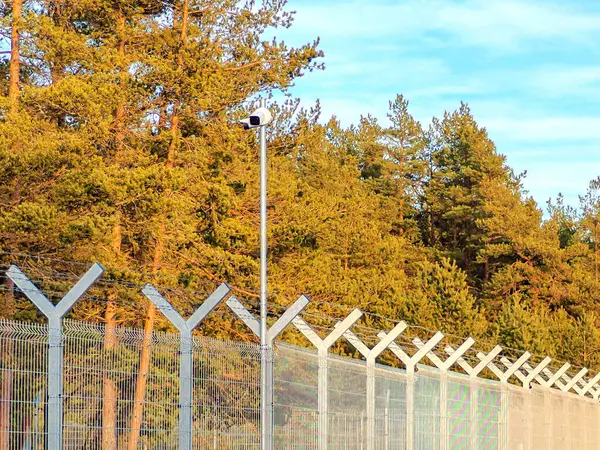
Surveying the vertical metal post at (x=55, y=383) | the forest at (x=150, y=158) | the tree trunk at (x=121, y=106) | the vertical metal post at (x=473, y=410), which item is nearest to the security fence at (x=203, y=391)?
the vertical metal post at (x=55, y=383)

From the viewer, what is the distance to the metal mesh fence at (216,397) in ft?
34.7

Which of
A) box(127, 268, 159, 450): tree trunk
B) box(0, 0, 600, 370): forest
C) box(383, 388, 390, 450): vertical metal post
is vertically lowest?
box(383, 388, 390, 450): vertical metal post

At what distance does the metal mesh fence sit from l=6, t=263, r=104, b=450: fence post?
124 mm

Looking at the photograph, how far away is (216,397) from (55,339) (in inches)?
103

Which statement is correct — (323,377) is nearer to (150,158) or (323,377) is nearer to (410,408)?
(410,408)

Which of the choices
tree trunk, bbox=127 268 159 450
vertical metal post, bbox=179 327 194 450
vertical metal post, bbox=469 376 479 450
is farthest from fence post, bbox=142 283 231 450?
vertical metal post, bbox=469 376 479 450

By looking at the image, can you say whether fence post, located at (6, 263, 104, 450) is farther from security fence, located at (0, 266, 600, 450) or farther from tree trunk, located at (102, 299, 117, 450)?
tree trunk, located at (102, 299, 117, 450)

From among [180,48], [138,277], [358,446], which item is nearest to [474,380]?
[358,446]

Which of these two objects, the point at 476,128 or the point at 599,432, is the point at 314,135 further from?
the point at 476,128

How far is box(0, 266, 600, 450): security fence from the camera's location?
1055 cm

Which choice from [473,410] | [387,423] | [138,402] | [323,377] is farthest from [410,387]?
[138,402]

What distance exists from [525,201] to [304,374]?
6123cm

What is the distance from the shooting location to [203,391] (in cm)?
1274

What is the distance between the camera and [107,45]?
29281 mm
